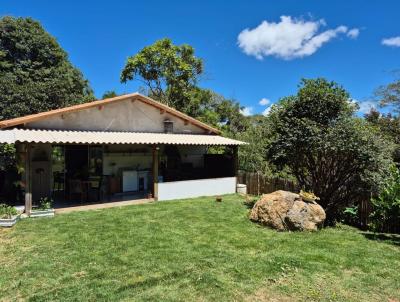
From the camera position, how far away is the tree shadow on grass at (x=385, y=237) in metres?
9.28

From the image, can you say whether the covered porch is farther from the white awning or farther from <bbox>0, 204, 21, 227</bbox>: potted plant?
<bbox>0, 204, 21, 227</bbox>: potted plant

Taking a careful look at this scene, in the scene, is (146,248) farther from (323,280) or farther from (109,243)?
(323,280)

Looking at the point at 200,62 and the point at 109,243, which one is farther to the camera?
the point at 200,62

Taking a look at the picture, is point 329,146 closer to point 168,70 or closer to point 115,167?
point 115,167

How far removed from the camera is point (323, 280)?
634 centimetres

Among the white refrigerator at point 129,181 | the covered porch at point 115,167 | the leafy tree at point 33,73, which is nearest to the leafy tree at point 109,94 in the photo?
the leafy tree at point 33,73

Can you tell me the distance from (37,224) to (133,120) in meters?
8.11

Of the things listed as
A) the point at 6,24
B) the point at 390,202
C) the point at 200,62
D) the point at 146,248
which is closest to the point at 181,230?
the point at 146,248

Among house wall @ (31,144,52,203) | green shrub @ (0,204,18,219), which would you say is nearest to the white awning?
house wall @ (31,144,52,203)

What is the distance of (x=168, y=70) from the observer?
97.4 ft

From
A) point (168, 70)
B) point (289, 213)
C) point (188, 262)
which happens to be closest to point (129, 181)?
point (289, 213)

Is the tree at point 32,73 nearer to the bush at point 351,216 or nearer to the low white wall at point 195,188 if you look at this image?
the low white wall at point 195,188

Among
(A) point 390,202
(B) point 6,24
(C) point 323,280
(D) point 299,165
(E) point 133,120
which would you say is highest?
(B) point 6,24

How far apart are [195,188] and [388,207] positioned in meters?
9.29
